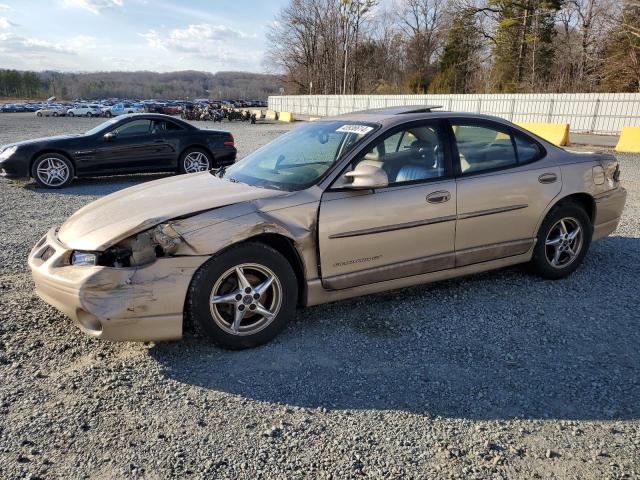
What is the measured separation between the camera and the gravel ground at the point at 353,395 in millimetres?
2305

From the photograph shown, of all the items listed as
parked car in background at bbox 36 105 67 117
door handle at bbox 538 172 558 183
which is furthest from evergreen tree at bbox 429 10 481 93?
door handle at bbox 538 172 558 183

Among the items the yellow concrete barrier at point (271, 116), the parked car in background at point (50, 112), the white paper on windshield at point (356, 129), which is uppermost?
the white paper on windshield at point (356, 129)

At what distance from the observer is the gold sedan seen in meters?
3.05

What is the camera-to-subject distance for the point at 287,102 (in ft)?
182

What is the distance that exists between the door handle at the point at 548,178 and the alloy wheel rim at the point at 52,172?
8.49 m

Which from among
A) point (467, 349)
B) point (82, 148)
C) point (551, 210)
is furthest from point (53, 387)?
point (82, 148)

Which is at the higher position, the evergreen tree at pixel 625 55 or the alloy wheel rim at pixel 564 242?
the evergreen tree at pixel 625 55

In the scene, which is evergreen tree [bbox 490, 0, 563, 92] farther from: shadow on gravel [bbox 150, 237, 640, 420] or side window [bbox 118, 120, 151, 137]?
shadow on gravel [bbox 150, 237, 640, 420]

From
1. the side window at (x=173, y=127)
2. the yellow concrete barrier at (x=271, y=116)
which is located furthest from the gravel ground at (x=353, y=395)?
the yellow concrete barrier at (x=271, y=116)

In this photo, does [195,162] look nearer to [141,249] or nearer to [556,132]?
[141,249]

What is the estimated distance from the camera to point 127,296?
9.61 feet

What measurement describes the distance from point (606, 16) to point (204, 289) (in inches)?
1531

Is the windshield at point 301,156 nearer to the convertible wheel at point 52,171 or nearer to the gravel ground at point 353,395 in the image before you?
the gravel ground at point 353,395

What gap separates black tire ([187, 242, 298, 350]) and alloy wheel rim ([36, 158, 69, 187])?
7.67 m
